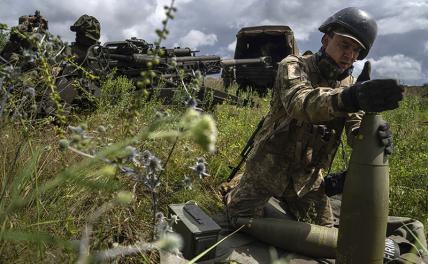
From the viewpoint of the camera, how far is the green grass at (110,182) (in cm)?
150

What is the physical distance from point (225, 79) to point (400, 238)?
9744 mm

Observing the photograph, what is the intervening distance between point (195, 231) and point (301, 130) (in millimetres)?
1261

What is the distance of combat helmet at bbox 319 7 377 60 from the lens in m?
3.06

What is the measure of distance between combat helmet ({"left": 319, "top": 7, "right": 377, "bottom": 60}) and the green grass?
1.26 metres

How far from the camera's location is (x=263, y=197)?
11.3 ft

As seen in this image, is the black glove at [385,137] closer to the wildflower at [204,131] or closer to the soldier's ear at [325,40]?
the soldier's ear at [325,40]

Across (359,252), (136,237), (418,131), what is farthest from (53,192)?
(418,131)

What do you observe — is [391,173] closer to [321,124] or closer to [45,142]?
[321,124]

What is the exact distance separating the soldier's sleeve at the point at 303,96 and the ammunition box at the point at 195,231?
3.04 ft

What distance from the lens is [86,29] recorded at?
230 inches

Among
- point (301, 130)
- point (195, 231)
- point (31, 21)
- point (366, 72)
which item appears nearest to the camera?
point (195, 231)

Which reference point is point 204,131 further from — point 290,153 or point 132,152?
point 290,153

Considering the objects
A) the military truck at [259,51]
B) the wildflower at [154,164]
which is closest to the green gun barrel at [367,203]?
the wildflower at [154,164]

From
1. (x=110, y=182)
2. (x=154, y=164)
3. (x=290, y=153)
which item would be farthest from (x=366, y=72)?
(x=110, y=182)
